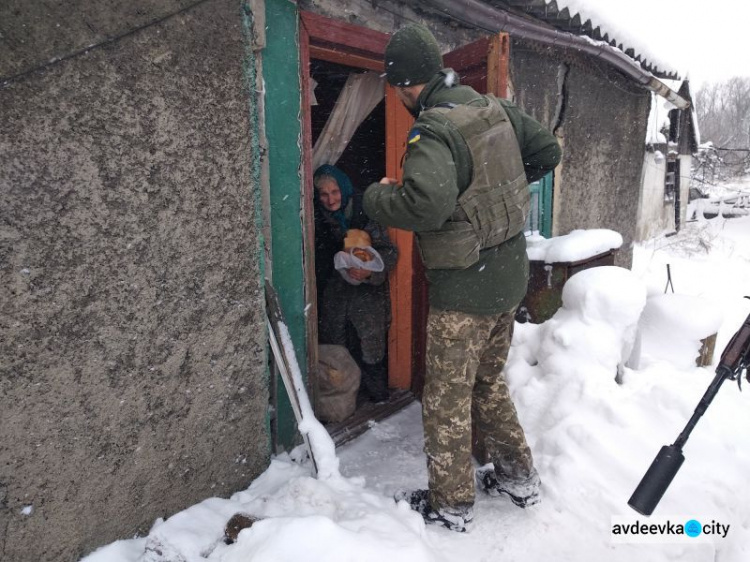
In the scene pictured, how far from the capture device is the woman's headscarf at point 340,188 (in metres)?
3.39

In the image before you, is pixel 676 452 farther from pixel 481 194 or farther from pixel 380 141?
pixel 380 141

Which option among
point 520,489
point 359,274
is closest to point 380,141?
point 359,274

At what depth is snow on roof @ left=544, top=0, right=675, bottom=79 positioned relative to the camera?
4359mm

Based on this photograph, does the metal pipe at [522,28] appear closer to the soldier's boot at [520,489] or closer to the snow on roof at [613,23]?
the snow on roof at [613,23]

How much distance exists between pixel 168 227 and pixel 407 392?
2230 mm

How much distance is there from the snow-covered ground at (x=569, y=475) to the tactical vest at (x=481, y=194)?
1.06 meters

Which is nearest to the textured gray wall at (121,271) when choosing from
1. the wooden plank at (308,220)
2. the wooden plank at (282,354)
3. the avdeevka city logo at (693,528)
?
the wooden plank at (282,354)

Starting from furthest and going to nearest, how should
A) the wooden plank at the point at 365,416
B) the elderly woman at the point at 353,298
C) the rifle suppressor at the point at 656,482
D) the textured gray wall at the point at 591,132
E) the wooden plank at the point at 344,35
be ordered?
the textured gray wall at the point at 591,132, the elderly woman at the point at 353,298, the wooden plank at the point at 365,416, the wooden plank at the point at 344,35, the rifle suppressor at the point at 656,482

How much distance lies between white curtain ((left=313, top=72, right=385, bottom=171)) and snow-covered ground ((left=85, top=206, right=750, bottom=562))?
1.85 meters

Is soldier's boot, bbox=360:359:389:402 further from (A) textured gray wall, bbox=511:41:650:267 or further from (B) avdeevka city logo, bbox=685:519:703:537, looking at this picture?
(A) textured gray wall, bbox=511:41:650:267

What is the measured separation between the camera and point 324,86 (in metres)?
4.46

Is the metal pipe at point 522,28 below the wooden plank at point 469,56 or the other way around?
the other way around

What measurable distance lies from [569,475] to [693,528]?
527 mm

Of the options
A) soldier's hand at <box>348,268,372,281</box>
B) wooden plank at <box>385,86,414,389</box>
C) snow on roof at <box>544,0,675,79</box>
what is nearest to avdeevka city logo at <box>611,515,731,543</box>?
wooden plank at <box>385,86,414,389</box>
